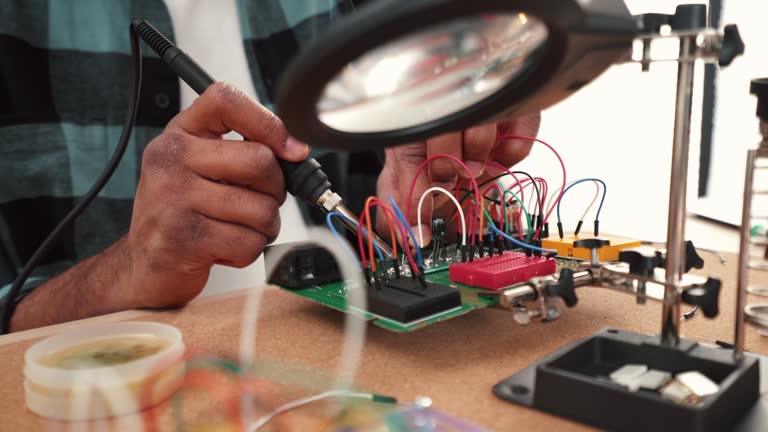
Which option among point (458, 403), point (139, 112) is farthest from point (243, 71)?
point (458, 403)

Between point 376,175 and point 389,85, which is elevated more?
point 389,85


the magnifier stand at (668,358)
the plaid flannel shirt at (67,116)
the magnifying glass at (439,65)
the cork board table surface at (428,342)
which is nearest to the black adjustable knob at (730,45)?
the magnifier stand at (668,358)

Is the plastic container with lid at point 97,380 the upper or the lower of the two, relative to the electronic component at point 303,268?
lower

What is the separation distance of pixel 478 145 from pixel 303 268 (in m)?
0.30

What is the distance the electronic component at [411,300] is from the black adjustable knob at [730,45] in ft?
0.87

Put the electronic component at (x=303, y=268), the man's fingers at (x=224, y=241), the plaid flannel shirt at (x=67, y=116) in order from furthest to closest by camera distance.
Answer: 1. the plaid flannel shirt at (x=67, y=116)
2. the man's fingers at (x=224, y=241)
3. the electronic component at (x=303, y=268)

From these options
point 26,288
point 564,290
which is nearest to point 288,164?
point 564,290

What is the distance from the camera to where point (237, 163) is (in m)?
0.64

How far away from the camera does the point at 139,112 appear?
1002 mm

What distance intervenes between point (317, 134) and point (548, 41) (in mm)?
109

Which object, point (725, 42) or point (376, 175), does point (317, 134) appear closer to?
point (725, 42)

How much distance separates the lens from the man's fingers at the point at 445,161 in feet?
2.45

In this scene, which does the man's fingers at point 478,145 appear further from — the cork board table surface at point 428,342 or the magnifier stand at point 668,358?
the magnifier stand at point 668,358

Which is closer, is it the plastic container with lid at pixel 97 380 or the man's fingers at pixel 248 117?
the plastic container with lid at pixel 97 380
